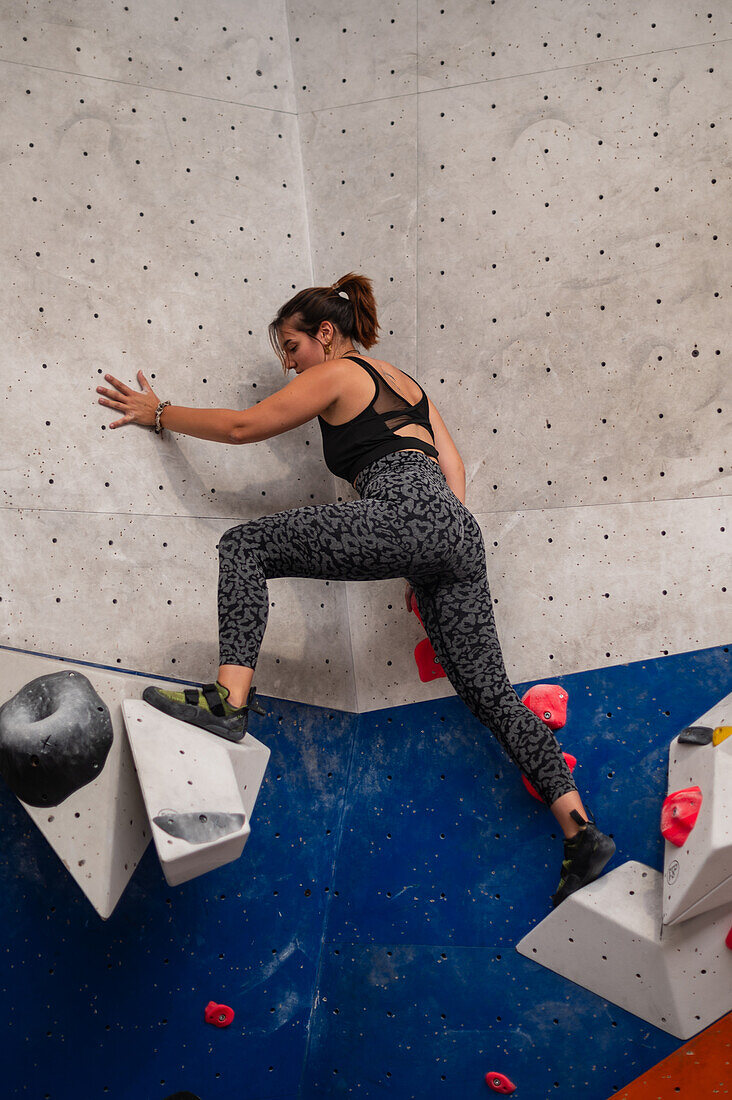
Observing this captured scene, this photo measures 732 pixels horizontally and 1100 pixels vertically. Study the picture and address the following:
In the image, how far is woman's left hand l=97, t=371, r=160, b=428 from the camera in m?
2.22

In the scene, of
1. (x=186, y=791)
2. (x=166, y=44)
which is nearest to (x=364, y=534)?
(x=186, y=791)

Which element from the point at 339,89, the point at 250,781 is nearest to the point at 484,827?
the point at 250,781

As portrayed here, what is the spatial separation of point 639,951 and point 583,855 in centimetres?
28

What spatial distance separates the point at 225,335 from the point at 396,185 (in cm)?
76

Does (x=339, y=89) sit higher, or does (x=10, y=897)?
(x=339, y=89)

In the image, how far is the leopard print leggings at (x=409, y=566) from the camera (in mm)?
1804

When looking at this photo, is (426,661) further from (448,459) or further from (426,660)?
(448,459)

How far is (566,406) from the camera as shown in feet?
7.74

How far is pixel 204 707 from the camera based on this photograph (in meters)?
1.81

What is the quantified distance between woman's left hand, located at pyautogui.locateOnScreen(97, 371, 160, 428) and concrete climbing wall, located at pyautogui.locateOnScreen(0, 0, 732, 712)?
4 cm

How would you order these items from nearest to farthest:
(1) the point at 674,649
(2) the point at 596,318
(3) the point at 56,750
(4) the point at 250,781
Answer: (3) the point at 56,750 < (4) the point at 250,781 < (1) the point at 674,649 < (2) the point at 596,318

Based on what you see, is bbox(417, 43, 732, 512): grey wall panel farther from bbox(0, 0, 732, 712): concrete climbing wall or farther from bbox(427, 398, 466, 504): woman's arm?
bbox(427, 398, 466, 504): woman's arm

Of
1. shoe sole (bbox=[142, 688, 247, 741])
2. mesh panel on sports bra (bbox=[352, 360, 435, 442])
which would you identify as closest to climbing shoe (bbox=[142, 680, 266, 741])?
shoe sole (bbox=[142, 688, 247, 741])

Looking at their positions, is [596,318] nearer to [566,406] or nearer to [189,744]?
[566,406]
